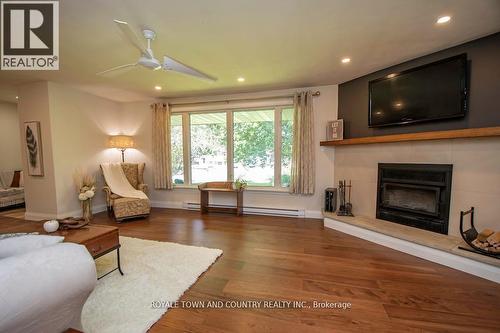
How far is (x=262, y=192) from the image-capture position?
4.52 metres

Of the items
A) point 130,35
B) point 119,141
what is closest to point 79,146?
point 119,141

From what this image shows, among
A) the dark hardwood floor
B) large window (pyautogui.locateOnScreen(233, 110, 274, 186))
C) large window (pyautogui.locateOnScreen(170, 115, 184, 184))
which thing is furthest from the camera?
large window (pyautogui.locateOnScreen(170, 115, 184, 184))

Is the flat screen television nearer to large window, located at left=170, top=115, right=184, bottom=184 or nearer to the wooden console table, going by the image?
the wooden console table

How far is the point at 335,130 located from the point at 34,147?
18.2 ft

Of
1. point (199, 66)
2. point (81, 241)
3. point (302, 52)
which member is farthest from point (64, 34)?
point (302, 52)

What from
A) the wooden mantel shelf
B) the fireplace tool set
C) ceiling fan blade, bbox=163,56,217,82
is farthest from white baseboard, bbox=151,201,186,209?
the wooden mantel shelf

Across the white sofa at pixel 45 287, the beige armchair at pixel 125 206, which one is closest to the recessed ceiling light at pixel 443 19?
the white sofa at pixel 45 287

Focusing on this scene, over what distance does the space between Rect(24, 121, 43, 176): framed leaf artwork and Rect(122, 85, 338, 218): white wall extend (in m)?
Answer: 1.59

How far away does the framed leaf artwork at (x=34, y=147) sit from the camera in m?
3.88

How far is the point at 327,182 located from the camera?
13.8 feet

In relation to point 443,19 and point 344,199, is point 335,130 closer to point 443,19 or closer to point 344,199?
point 344,199

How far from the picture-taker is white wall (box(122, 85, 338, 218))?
412 centimetres

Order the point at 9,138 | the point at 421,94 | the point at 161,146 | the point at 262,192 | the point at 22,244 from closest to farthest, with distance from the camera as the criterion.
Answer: the point at 22,244, the point at 421,94, the point at 262,192, the point at 161,146, the point at 9,138

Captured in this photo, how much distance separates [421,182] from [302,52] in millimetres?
2403
